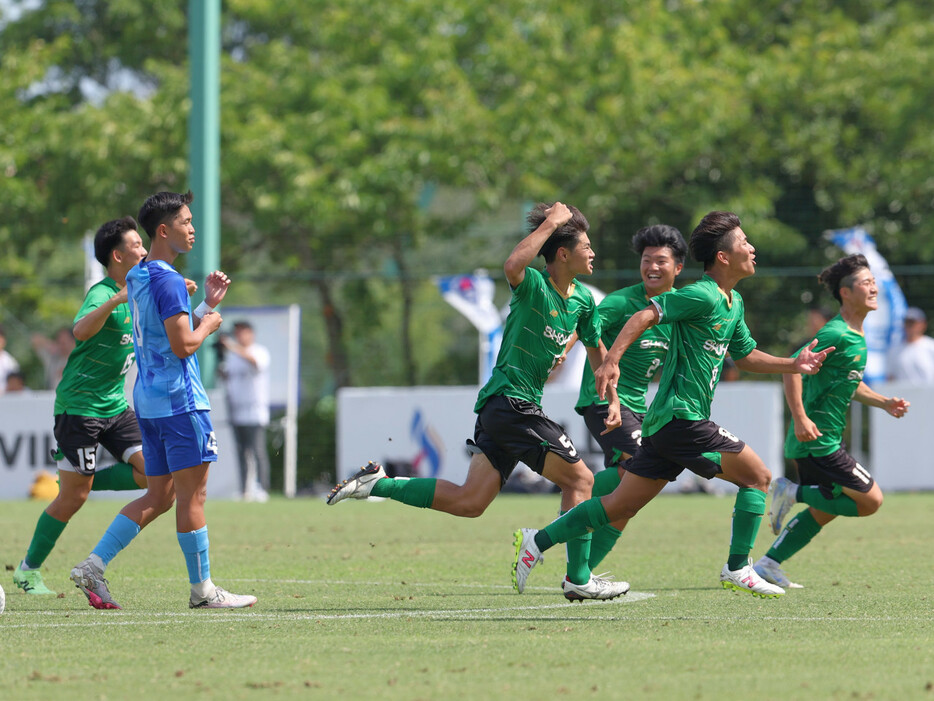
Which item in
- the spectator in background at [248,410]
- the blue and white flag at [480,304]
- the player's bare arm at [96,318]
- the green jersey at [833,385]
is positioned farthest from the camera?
the blue and white flag at [480,304]

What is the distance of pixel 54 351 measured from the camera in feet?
65.7

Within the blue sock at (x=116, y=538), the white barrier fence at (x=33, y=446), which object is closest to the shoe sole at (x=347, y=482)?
the blue sock at (x=116, y=538)

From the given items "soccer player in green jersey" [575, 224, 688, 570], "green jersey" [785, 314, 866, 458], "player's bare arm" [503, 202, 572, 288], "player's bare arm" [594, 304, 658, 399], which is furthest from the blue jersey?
"green jersey" [785, 314, 866, 458]

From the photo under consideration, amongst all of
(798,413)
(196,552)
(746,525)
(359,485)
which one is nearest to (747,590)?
(746,525)

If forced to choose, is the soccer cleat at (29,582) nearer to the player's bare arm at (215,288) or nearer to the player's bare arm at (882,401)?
the player's bare arm at (215,288)

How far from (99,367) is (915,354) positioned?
12.2m

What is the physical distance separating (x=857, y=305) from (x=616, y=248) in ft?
41.5

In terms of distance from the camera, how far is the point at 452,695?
479 cm

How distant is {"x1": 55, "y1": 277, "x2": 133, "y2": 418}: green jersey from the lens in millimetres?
8141

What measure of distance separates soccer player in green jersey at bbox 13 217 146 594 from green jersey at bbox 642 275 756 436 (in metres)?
2.90

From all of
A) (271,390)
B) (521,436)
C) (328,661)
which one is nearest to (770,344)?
(271,390)

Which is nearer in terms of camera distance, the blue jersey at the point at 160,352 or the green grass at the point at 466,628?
the green grass at the point at 466,628

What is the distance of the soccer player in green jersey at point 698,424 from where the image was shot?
7199 millimetres

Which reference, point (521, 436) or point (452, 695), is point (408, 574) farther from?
point (452, 695)
